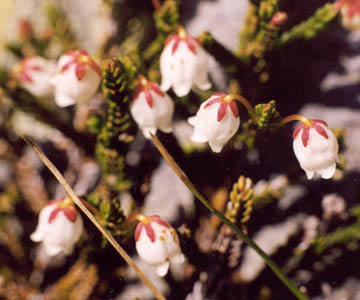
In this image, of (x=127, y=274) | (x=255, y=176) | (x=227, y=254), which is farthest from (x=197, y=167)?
(x=127, y=274)

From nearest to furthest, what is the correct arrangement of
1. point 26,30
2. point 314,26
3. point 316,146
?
point 316,146
point 314,26
point 26,30

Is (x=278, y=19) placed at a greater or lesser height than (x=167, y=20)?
lesser

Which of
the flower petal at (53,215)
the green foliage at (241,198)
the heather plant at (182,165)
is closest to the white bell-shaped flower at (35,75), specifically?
the heather plant at (182,165)

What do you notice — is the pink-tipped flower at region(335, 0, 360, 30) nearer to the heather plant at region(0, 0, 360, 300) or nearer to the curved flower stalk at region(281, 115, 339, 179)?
the heather plant at region(0, 0, 360, 300)

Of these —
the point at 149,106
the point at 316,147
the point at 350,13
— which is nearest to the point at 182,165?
the point at 149,106

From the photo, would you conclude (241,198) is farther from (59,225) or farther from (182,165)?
(59,225)

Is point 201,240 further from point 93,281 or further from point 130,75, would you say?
point 130,75

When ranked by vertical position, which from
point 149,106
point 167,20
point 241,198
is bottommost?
point 241,198
